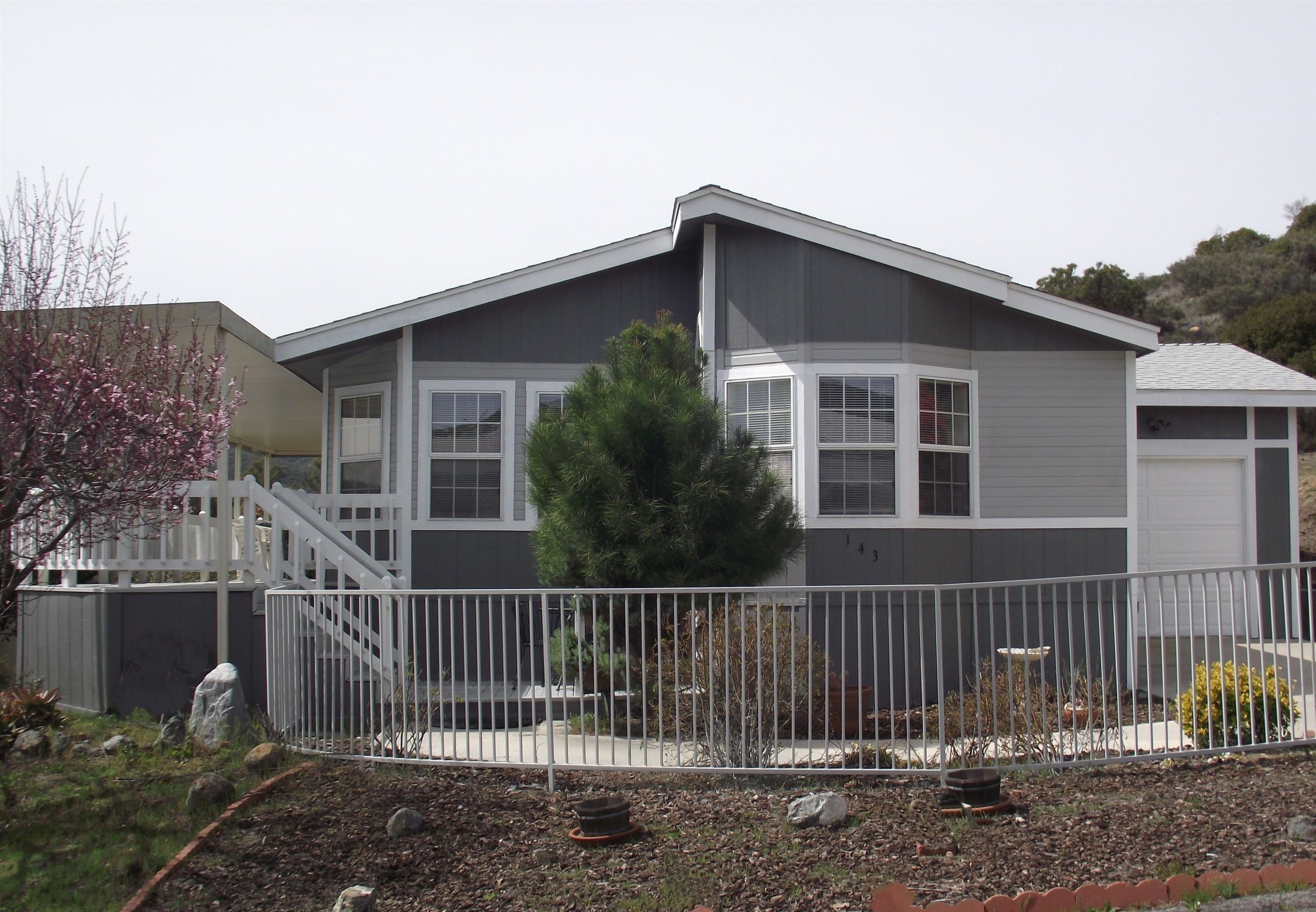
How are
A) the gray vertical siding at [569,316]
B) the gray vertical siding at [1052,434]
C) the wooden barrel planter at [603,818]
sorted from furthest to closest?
the gray vertical siding at [569,316] < the gray vertical siding at [1052,434] < the wooden barrel planter at [603,818]

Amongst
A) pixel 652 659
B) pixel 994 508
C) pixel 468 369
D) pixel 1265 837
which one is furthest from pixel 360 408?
pixel 1265 837

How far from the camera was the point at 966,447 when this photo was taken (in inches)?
417

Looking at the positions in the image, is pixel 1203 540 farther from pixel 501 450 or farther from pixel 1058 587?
pixel 501 450

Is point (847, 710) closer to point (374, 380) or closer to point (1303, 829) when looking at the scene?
point (1303, 829)

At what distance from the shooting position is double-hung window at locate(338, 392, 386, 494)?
11.6 metres

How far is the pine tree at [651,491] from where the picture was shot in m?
8.02

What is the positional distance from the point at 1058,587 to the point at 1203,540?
10.3 feet

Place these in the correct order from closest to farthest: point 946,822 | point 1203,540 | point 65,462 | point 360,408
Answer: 1. point 946,822
2. point 65,462
3. point 360,408
4. point 1203,540

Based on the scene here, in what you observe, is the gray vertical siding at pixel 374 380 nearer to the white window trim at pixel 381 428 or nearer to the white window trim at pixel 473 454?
the white window trim at pixel 381 428

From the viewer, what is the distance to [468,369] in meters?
11.1

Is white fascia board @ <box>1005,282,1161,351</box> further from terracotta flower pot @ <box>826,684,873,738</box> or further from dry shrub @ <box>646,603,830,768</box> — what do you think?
dry shrub @ <box>646,603,830,768</box>

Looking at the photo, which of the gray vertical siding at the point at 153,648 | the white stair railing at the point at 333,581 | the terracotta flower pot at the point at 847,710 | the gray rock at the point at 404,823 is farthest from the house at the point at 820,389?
the gray rock at the point at 404,823

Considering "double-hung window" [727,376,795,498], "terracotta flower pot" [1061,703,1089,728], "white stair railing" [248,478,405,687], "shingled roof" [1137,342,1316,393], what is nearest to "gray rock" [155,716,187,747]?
"white stair railing" [248,478,405,687]

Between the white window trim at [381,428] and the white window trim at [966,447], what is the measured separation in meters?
5.37
